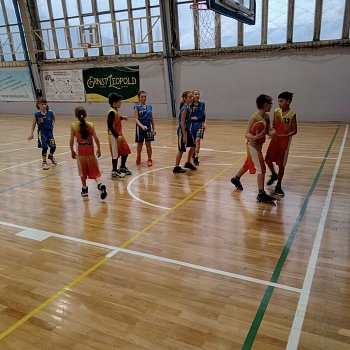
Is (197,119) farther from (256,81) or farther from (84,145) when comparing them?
(256,81)

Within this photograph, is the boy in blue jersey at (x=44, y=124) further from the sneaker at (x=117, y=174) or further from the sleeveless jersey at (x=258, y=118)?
the sleeveless jersey at (x=258, y=118)

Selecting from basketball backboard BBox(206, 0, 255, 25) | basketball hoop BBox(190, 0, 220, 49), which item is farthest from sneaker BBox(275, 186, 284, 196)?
basketball hoop BBox(190, 0, 220, 49)

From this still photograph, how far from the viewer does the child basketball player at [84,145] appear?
4.76 meters

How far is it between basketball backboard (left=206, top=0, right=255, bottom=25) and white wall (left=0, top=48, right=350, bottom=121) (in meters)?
3.93

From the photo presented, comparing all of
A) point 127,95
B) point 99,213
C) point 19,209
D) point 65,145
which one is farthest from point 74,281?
point 127,95

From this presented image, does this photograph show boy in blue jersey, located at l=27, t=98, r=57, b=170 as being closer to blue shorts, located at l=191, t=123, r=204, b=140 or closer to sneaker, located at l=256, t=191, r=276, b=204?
blue shorts, located at l=191, t=123, r=204, b=140

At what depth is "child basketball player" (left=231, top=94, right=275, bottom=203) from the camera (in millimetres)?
4316

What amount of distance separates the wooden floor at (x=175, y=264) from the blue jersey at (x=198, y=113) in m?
1.20

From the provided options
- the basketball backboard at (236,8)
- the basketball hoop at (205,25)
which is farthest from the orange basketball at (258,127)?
the basketball hoop at (205,25)

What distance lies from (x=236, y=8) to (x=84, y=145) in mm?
5322

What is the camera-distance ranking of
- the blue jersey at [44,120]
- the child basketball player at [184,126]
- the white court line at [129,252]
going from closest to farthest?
the white court line at [129,252]
the child basketball player at [184,126]
the blue jersey at [44,120]

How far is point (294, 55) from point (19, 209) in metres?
11.2

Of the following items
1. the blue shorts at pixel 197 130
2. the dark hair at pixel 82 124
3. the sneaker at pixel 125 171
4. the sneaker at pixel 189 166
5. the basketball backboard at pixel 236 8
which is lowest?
the sneaker at pixel 189 166

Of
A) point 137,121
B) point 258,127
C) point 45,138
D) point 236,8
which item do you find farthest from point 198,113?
point 45,138
